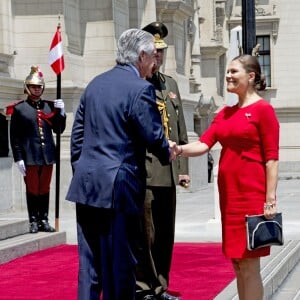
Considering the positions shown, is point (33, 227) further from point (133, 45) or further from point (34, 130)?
point (133, 45)

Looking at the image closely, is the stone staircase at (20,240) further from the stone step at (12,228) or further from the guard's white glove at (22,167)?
the guard's white glove at (22,167)

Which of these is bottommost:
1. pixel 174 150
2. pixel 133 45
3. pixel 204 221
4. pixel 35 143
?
pixel 204 221

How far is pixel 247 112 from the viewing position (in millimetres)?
6621

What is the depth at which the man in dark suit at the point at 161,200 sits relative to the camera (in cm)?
770

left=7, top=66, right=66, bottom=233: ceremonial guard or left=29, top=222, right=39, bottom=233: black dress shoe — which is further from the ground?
left=7, top=66, right=66, bottom=233: ceremonial guard

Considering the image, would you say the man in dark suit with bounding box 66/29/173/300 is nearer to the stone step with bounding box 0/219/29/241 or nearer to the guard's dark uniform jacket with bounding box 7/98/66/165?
the stone step with bounding box 0/219/29/241

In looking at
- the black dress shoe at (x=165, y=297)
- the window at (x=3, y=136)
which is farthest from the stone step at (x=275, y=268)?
the window at (x=3, y=136)

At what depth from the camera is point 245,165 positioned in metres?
6.62

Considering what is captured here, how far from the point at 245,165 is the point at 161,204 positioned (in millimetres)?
1360

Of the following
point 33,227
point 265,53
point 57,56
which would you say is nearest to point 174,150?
point 33,227

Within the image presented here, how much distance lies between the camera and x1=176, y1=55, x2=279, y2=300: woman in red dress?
21.6 feet

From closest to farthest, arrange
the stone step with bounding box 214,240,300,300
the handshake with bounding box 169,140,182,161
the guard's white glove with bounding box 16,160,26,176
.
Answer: the handshake with bounding box 169,140,182,161
the stone step with bounding box 214,240,300,300
the guard's white glove with bounding box 16,160,26,176

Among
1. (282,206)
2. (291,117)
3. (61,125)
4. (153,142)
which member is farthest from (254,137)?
(291,117)

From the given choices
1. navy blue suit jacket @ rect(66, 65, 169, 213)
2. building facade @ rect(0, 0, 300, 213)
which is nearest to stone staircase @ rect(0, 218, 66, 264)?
navy blue suit jacket @ rect(66, 65, 169, 213)
